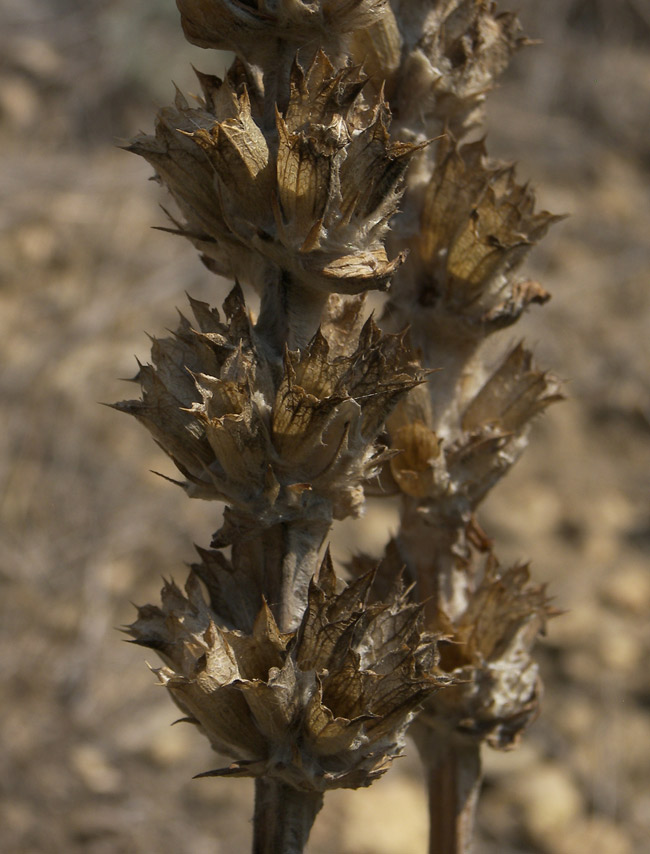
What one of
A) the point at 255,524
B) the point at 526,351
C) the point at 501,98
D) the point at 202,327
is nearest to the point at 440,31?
the point at 526,351

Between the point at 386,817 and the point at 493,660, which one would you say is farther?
the point at 386,817

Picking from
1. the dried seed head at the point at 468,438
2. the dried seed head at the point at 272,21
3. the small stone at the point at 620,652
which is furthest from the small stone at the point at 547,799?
the dried seed head at the point at 272,21

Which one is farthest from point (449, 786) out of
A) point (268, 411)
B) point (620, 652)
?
point (620, 652)

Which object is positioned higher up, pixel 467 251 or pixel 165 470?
pixel 165 470

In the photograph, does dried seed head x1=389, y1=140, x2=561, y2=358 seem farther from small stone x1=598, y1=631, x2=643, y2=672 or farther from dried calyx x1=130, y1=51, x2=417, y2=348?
small stone x1=598, y1=631, x2=643, y2=672

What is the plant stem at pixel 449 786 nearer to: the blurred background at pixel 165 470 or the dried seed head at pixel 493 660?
the dried seed head at pixel 493 660

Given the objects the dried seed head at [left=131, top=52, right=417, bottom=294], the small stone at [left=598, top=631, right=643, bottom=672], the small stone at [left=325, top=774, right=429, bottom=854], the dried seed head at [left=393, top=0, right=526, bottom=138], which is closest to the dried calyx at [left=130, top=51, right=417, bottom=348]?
the dried seed head at [left=131, top=52, right=417, bottom=294]

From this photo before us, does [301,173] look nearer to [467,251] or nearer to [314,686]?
[467,251]

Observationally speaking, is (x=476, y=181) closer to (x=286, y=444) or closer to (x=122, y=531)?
(x=286, y=444)
